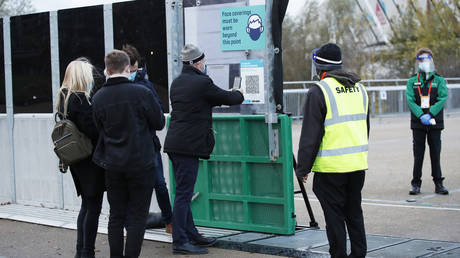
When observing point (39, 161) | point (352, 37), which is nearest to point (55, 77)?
point (39, 161)

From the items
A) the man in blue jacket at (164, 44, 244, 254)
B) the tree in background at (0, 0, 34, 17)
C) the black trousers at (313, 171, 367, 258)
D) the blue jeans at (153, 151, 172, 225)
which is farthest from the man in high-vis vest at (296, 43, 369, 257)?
the tree in background at (0, 0, 34, 17)

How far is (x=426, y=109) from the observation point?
9148mm

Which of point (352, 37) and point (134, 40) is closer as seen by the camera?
point (134, 40)

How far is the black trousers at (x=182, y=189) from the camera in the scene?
6.45 m

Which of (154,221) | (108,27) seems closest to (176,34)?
(108,27)

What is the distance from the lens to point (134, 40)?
830 centimetres

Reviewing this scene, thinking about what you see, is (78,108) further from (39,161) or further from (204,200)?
(39,161)

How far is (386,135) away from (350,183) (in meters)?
13.8

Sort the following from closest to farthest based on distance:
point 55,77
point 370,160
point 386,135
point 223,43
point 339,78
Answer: point 339,78
point 223,43
point 55,77
point 370,160
point 386,135

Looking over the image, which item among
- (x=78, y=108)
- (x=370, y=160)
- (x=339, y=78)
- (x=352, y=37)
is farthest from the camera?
(x=352, y=37)

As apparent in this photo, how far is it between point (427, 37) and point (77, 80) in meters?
31.4

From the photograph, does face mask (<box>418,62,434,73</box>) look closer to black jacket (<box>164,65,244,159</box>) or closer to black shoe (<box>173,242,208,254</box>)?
black jacket (<box>164,65,244,159</box>)

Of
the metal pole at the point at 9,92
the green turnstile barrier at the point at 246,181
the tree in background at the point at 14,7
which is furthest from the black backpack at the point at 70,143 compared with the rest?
the tree in background at the point at 14,7

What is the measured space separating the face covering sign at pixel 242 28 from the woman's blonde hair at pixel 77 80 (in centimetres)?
165
